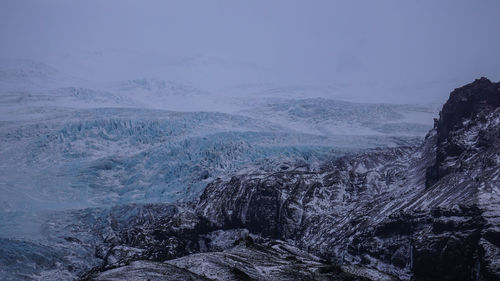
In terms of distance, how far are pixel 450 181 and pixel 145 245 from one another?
21.6 metres

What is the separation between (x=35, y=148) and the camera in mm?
45281

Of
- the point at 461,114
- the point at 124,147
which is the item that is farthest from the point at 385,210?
the point at 124,147

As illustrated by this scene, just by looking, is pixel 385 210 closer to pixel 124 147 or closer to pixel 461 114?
pixel 461 114

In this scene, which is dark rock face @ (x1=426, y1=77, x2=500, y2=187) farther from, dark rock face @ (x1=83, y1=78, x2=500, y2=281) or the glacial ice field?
the glacial ice field

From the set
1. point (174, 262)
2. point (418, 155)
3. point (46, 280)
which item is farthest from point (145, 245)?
point (418, 155)

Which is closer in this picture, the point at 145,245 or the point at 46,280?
the point at 46,280

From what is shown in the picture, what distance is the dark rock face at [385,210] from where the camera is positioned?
21.6 meters

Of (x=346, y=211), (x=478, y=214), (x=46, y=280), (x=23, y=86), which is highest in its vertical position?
(x=23, y=86)

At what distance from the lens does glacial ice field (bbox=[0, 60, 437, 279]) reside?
3544 cm

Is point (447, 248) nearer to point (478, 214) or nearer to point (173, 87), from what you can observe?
point (478, 214)

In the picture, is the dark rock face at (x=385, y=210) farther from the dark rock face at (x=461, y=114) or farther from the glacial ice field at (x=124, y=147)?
the glacial ice field at (x=124, y=147)

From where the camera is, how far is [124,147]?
4800 centimetres

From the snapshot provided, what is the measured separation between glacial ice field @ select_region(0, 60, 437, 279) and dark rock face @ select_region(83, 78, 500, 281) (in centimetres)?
486

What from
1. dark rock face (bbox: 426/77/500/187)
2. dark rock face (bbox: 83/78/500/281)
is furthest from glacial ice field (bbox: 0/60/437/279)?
dark rock face (bbox: 426/77/500/187)
